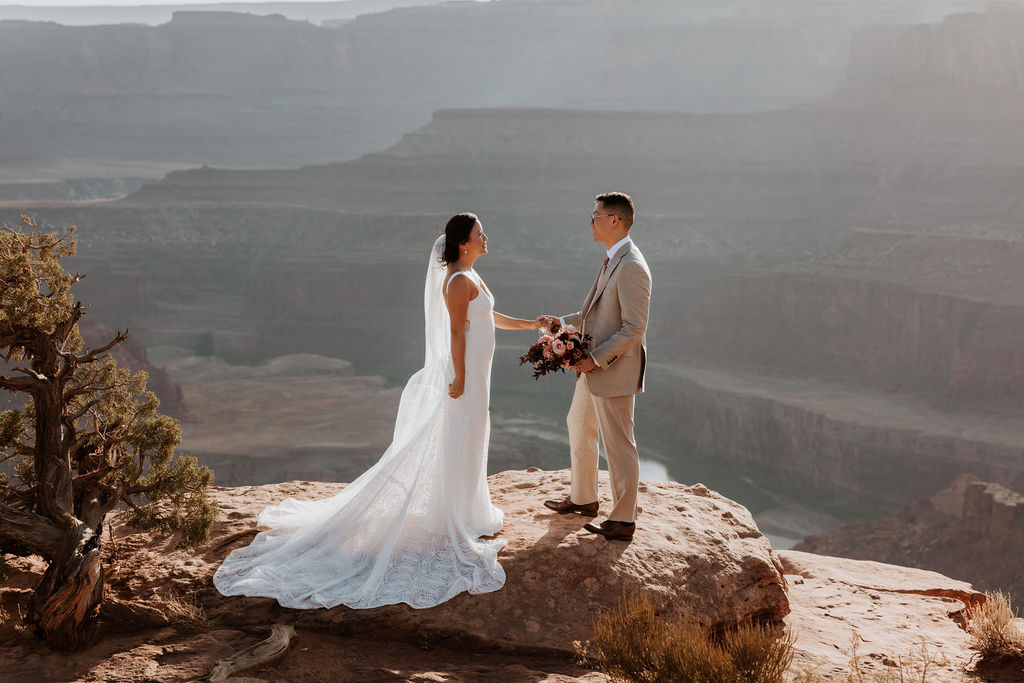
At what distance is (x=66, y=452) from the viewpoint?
5.30 metres

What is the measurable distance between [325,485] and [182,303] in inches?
2332

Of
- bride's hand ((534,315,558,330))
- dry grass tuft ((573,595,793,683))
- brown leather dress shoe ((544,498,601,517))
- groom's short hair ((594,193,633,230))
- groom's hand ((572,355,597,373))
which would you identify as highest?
groom's short hair ((594,193,633,230))

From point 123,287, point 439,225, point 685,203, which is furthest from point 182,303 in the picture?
point 685,203

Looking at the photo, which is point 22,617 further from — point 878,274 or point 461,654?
point 878,274

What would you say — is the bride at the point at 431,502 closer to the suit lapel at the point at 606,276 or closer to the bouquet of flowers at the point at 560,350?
the bouquet of flowers at the point at 560,350

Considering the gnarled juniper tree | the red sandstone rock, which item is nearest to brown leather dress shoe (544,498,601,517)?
the red sandstone rock

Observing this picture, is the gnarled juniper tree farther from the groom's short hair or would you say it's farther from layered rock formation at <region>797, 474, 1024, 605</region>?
layered rock formation at <region>797, 474, 1024, 605</region>

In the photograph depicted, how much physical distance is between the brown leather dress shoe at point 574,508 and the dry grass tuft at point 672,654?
1.15 meters

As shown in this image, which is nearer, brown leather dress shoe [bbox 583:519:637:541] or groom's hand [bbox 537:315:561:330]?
brown leather dress shoe [bbox 583:519:637:541]

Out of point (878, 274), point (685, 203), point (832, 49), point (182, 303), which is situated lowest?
point (182, 303)

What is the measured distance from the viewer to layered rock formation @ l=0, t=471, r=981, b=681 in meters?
4.54

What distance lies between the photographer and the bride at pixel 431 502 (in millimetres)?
5117

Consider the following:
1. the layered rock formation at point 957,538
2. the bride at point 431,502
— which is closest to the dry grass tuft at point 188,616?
the bride at point 431,502

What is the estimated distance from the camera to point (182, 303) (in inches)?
2484
